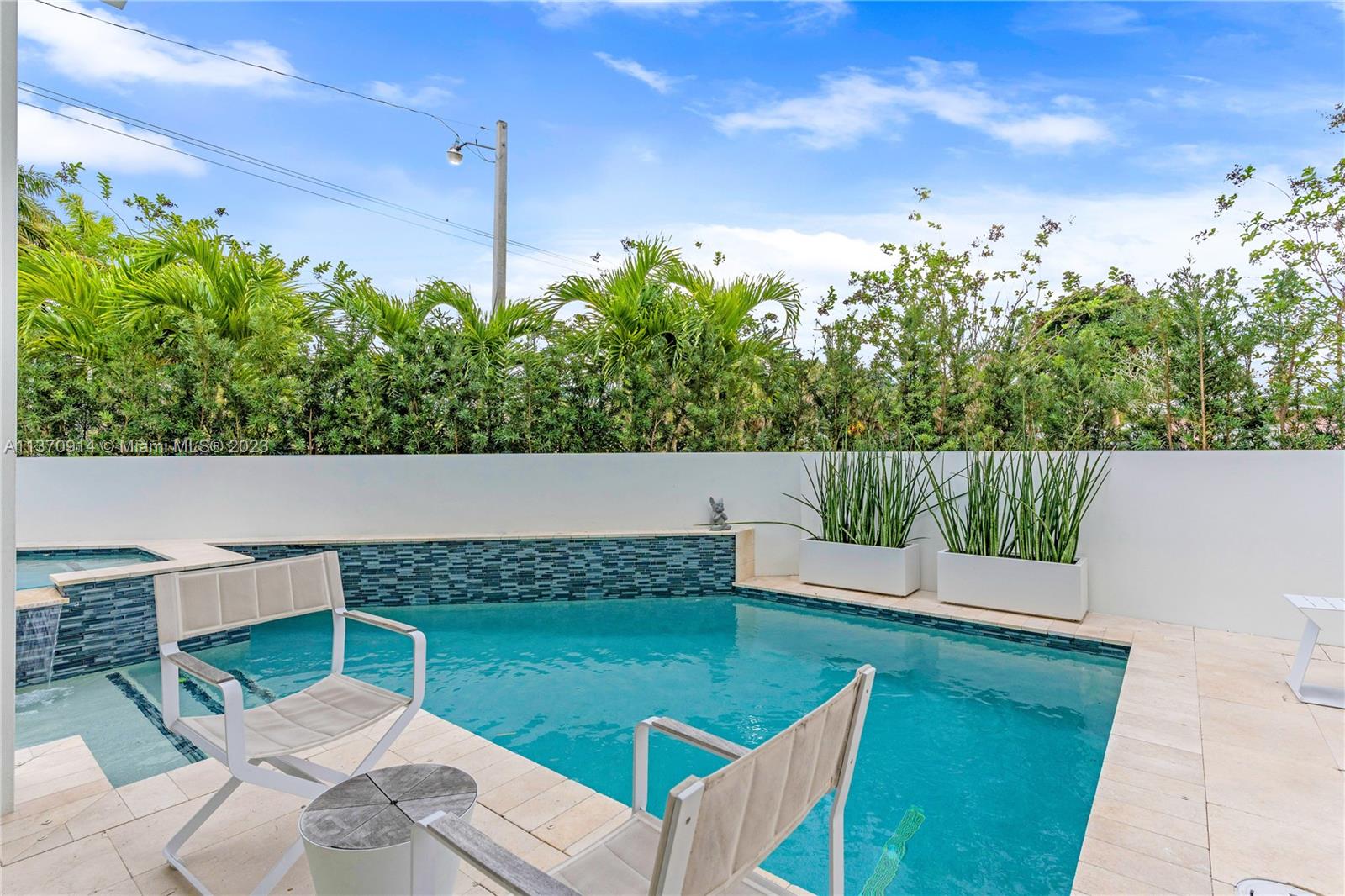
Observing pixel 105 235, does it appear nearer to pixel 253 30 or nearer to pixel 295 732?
pixel 253 30

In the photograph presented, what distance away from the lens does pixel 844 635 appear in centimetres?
521

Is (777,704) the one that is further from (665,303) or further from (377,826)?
(665,303)

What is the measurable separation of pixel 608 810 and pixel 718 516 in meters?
4.66

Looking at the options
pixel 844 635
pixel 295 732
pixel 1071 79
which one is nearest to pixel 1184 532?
pixel 844 635

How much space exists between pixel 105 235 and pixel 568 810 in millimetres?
13635

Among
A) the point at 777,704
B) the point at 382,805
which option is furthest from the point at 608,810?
the point at 777,704

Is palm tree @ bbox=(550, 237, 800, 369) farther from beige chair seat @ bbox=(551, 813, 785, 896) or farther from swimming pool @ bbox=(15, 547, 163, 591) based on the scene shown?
beige chair seat @ bbox=(551, 813, 785, 896)

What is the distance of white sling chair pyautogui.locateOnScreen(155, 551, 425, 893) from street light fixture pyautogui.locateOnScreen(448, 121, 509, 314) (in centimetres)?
600

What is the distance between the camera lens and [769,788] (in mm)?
1298

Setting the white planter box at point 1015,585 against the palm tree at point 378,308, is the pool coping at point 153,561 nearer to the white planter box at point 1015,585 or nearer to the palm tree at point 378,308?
the palm tree at point 378,308

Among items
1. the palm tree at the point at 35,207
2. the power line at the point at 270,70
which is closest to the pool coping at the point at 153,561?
the power line at the point at 270,70

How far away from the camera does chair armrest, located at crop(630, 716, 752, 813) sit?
1640 mm

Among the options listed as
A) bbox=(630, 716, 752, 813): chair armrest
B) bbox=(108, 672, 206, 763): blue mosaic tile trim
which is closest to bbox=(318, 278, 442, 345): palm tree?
bbox=(108, 672, 206, 763): blue mosaic tile trim

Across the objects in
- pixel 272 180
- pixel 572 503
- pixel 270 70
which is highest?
pixel 270 70
